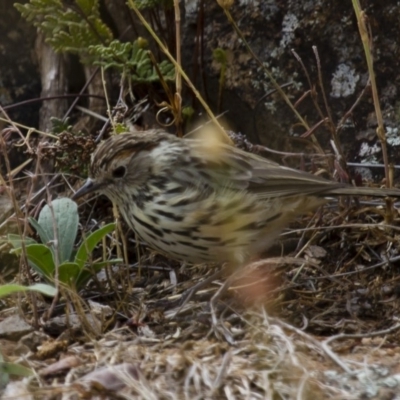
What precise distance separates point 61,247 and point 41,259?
217 mm

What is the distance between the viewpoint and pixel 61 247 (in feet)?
15.1

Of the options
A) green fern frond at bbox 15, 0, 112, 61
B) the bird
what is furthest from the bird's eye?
green fern frond at bbox 15, 0, 112, 61

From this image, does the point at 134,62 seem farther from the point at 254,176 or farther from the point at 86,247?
the point at 86,247

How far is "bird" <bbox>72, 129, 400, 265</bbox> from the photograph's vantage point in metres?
4.56

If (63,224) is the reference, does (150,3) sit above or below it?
above

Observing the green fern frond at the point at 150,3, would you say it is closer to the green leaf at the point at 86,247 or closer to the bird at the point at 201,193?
the bird at the point at 201,193

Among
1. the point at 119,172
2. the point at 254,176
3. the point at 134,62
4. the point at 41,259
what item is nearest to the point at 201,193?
the point at 254,176

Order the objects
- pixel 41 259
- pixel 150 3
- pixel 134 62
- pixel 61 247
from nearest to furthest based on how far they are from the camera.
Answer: pixel 41 259 → pixel 61 247 → pixel 150 3 → pixel 134 62

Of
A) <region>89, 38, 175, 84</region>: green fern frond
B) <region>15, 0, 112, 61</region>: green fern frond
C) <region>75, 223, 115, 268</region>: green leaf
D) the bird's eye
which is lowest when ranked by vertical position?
<region>75, 223, 115, 268</region>: green leaf

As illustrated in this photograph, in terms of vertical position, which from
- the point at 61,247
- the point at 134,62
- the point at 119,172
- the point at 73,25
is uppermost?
the point at 73,25

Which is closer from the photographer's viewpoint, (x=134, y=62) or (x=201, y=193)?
(x=201, y=193)

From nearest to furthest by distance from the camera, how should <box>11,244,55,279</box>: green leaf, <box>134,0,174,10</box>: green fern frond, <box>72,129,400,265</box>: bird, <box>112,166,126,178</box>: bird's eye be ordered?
<box>11,244,55,279</box>: green leaf → <box>72,129,400,265</box>: bird → <box>112,166,126,178</box>: bird's eye → <box>134,0,174,10</box>: green fern frond

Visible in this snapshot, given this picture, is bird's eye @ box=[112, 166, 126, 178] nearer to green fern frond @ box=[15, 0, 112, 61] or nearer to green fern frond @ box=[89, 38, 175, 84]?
green fern frond @ box=[89, 38, 175, 84]

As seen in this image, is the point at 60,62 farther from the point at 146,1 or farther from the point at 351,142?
the point at 351,142
